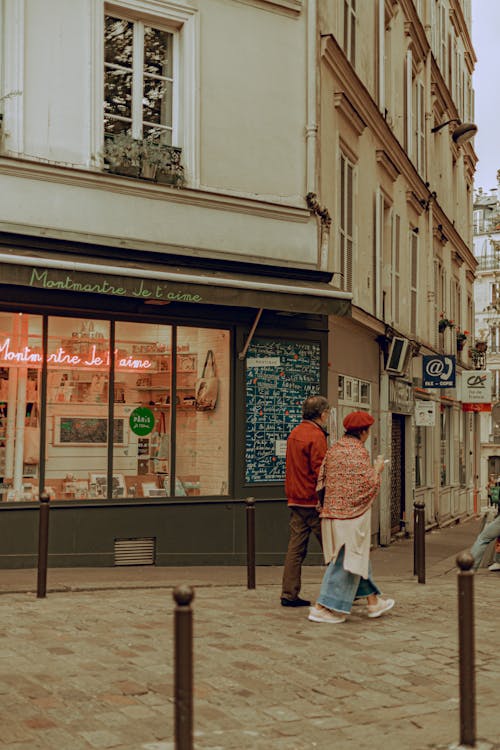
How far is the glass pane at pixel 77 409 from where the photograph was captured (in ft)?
36.1

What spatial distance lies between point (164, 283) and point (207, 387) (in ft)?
6.21

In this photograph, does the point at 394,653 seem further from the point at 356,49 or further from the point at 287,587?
the point at 356,49

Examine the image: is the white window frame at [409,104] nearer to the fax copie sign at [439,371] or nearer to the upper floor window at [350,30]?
the fax copie sign at [439,371]

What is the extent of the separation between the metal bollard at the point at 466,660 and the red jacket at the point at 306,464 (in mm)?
3624

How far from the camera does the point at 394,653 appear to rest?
22.6 ft

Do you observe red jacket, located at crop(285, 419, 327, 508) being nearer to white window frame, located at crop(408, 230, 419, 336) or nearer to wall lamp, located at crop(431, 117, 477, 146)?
white window frame, located at crop(408, 230, 419, 336)

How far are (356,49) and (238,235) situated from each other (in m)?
5.15

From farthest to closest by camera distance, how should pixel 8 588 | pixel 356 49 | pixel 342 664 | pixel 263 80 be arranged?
1. pixel 356 49
2. pixel 263 80
3. pixel 8 588
4. pixel 342 664

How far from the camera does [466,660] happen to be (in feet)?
15.6

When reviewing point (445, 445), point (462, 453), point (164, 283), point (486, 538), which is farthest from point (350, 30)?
point (462, 453)

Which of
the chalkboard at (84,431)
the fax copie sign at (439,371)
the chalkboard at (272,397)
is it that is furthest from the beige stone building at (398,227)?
the chalkboard at (84,431)

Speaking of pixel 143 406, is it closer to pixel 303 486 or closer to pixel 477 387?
pixel 303 486

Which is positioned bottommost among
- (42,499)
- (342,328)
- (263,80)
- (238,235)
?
(42,499)

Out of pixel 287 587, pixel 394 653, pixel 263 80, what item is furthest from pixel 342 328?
pixel 394 653
